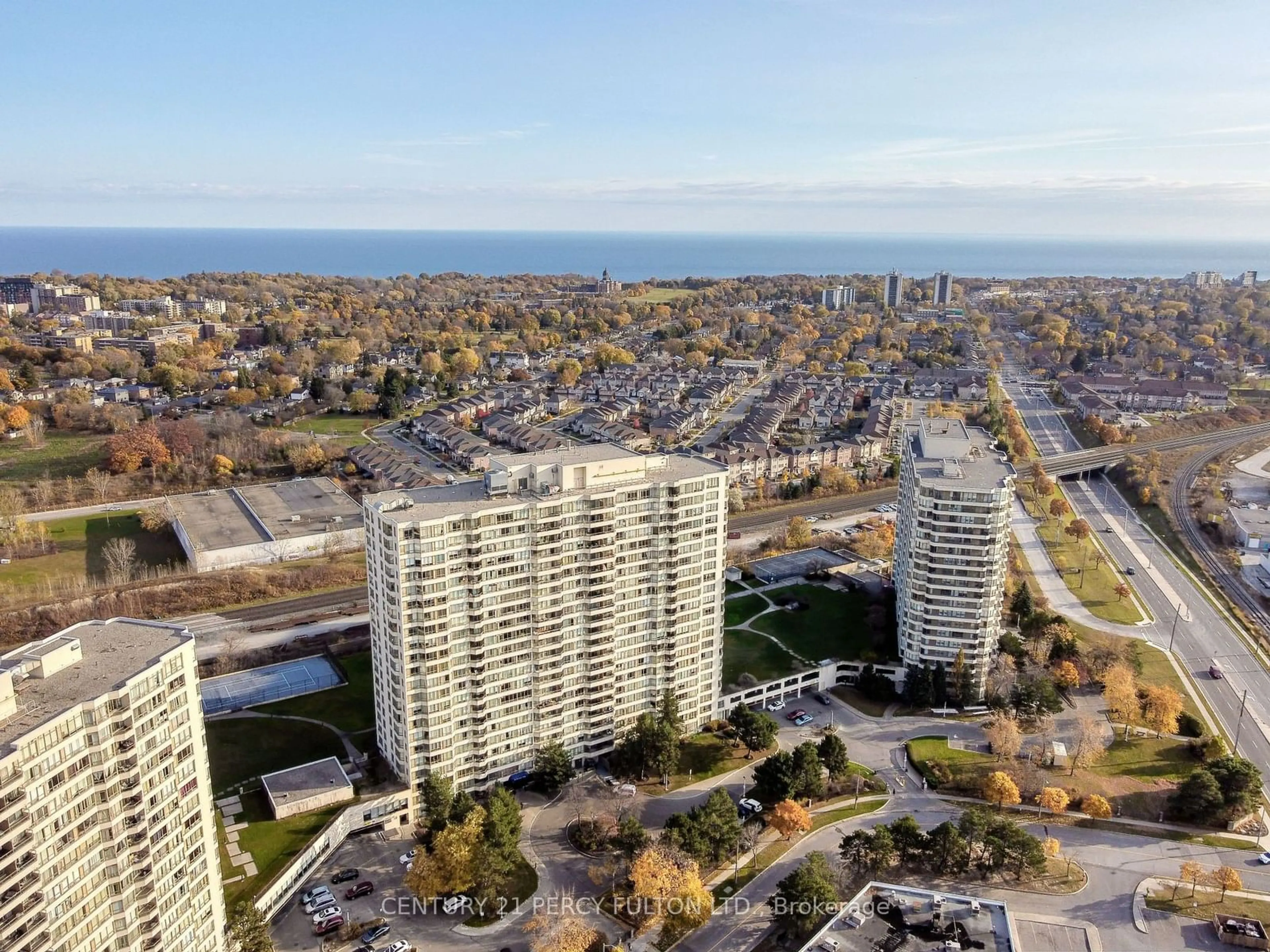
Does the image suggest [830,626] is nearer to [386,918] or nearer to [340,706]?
[340,706]

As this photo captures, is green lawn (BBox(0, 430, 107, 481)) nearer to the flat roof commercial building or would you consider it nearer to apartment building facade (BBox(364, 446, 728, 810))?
the flat roof commercial building

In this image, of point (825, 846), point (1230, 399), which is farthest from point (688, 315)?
point (825, 846)

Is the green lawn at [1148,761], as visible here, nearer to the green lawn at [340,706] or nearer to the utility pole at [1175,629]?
the utility pole at [1175,629]

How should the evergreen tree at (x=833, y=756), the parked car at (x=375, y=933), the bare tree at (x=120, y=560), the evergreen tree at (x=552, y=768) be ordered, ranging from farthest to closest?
the bare tree at (x=120, y=560) < the evergreen tree at (x=833, y=756) < the evergreen tree at (x=552, y=768) < the parked car at (x=375, y=933)

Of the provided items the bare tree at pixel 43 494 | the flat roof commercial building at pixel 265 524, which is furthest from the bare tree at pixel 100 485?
the flat roof commercial building at pixel 265 524

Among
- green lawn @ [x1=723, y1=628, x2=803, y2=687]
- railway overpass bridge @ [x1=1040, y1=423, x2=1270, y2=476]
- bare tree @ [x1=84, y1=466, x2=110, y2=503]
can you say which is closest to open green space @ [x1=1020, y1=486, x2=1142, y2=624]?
railway overpass bridge @ [x1=1040, y1=423, x2=1270, y2=476]
